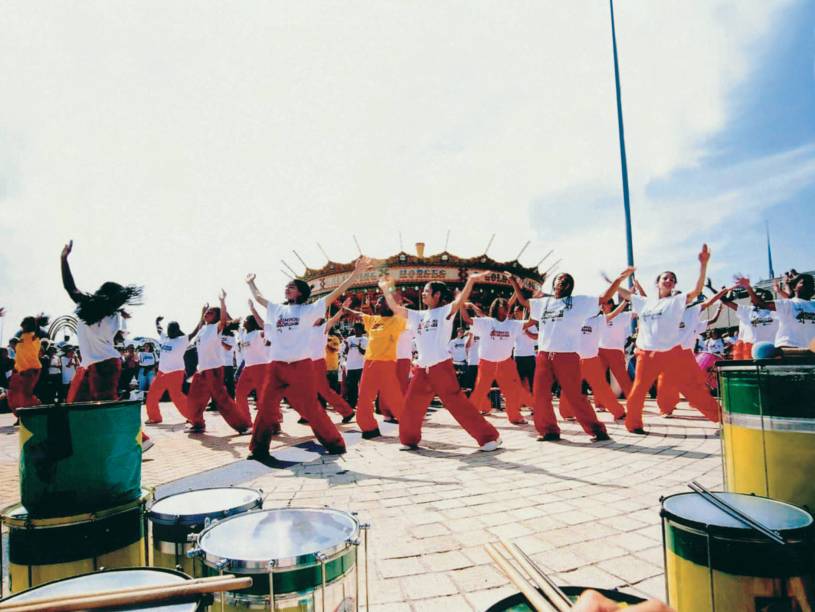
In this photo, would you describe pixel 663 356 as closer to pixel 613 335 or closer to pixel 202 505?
pixel 613 335

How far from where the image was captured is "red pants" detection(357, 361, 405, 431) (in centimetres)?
760

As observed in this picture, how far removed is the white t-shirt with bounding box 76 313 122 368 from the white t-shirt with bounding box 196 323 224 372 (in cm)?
219

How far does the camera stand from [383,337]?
8031 mm

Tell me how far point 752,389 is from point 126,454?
2.95 m

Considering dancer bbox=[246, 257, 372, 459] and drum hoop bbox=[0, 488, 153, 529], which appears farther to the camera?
dancer bbox=[246, 257, 372, 459]

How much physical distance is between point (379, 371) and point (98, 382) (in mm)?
3981

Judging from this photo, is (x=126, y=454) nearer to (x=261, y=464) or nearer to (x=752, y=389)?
(x=752, y=389)

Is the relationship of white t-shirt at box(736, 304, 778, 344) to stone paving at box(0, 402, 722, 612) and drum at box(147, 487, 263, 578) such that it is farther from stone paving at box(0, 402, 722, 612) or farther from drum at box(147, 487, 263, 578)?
drum at box(147, 487, 263, 578)

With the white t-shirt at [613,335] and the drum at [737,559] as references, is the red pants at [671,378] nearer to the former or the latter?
the white t-shirt at [613,335]

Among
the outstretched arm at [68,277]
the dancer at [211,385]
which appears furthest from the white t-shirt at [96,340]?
the dancer at [211,385]

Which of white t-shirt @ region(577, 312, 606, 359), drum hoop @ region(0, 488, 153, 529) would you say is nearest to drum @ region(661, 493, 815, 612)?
drum hoop @ region(0, 488, 153, 529)

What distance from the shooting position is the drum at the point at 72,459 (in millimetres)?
1928

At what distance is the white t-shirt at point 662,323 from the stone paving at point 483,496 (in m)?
1.32

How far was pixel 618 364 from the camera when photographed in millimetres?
9734
